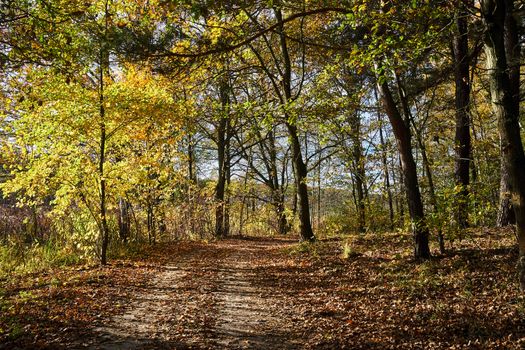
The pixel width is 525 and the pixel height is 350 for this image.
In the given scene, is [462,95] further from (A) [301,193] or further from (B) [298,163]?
(A) [301,193]

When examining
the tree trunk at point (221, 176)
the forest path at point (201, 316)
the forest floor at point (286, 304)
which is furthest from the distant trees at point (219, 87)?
the forest path at point (201, 316)

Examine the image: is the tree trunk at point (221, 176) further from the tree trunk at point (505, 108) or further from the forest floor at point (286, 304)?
the tree trunk at point (505, 108)

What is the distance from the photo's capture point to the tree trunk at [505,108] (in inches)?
197

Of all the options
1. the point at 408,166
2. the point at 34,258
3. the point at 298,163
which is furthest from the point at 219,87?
the point at 408,166

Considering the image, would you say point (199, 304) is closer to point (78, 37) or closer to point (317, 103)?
point (78, 37)

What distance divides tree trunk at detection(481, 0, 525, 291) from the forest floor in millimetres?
1578

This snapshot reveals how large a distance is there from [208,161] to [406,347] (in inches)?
902

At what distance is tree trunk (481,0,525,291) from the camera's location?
502 cm

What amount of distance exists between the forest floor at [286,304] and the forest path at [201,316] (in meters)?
0.02

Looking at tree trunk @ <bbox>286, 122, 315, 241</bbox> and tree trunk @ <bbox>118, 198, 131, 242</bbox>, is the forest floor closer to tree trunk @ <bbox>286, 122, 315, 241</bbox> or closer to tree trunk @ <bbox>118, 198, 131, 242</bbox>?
tree trunk @ <bbox>118, 198, 131, 242</bbox>

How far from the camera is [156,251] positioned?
44.2 feet

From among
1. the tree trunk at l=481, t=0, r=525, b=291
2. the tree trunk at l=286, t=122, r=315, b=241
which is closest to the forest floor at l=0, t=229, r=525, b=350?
the tree trunk at l=481, t=0, r=525, b=291

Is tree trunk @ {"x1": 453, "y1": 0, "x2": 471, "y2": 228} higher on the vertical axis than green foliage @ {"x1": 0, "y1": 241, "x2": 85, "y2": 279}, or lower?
higher

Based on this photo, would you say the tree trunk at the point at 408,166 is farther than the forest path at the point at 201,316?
Yes
